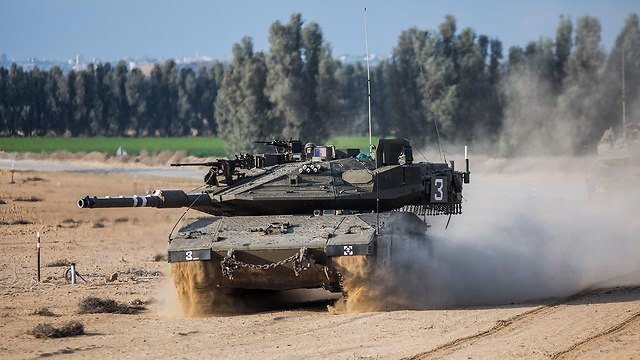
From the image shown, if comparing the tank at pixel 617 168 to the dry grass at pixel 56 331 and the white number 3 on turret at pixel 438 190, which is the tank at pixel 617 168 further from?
the dry grass at pixel 56 331

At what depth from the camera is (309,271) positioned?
18.5 m

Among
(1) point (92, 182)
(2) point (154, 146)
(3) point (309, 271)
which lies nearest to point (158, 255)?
(3) point (309, 271)

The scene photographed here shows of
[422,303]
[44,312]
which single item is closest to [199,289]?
[44,312]

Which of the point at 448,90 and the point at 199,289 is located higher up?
the point at 448,90

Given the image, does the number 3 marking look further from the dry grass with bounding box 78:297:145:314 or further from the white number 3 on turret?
the dry grass with bounding box 78:297:145:314

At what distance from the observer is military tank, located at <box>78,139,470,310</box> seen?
720 inches

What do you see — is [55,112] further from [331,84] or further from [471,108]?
[471,108]

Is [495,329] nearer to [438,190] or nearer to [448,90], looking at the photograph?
[438,190]

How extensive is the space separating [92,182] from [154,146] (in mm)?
30966

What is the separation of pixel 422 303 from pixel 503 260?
3154 mm

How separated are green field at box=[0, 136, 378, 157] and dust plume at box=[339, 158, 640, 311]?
2187 cm

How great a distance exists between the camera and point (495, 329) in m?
16.5

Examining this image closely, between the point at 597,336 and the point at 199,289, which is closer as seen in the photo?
the point at 597,336

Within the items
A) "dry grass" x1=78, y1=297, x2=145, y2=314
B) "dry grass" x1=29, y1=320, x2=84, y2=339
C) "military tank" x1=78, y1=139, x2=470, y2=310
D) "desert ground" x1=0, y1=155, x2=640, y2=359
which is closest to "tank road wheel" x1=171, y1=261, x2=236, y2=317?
"military tank" x1=78, y1=139, x2=470, y2=310
